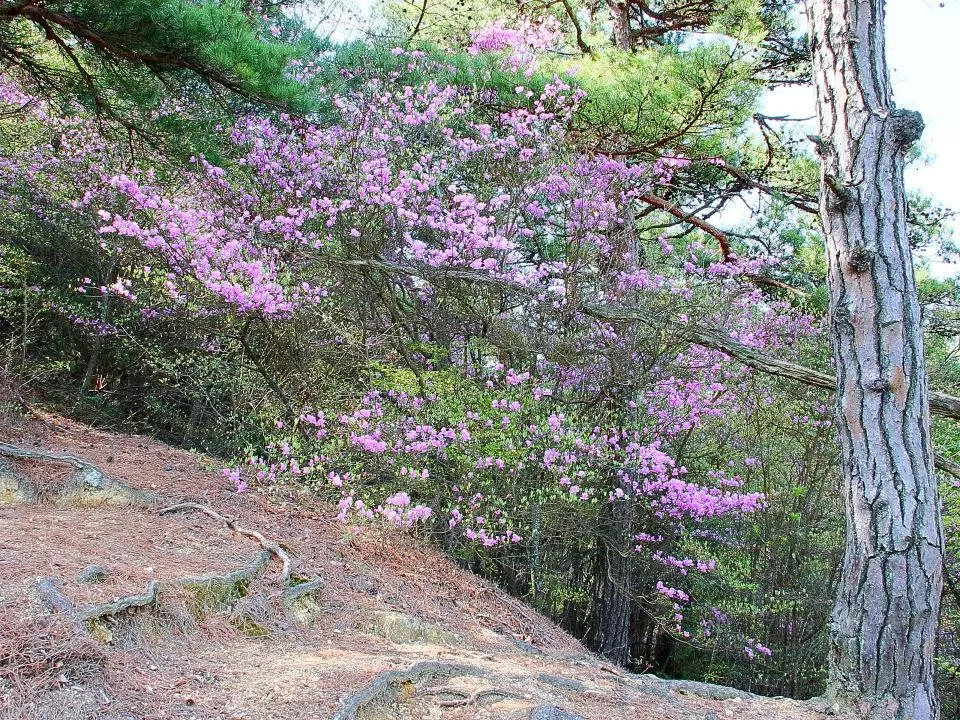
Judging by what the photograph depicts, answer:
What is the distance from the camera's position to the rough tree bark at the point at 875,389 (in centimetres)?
402

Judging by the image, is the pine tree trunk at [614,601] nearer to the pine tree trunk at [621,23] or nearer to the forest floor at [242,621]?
the forest floor at [242,621]

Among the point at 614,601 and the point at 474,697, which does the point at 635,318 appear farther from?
the point at 474,697

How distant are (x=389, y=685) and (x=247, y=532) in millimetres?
2331

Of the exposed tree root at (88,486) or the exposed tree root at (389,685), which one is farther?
the exposed tree root at (88,486)

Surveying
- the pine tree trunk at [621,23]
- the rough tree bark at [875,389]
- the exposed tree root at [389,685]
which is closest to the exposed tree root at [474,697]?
the exposed tree root at [389,685]

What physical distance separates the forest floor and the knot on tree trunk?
10.3ft

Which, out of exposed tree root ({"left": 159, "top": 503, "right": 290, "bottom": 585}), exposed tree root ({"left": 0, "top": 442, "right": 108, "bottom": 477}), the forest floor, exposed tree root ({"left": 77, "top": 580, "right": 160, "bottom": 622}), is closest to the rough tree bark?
the forest floor

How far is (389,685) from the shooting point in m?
3.00

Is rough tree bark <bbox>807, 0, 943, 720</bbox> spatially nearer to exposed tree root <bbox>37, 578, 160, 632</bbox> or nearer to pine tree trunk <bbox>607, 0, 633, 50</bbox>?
exposed tree root <bbox>37, 578, 160, 632</bbox>

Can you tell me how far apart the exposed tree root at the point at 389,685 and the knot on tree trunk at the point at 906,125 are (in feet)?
11.9

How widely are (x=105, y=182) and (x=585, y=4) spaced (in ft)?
19.6

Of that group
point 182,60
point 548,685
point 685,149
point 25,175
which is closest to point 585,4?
point 685,149

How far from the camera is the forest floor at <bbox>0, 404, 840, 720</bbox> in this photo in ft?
9.15

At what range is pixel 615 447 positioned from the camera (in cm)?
616
